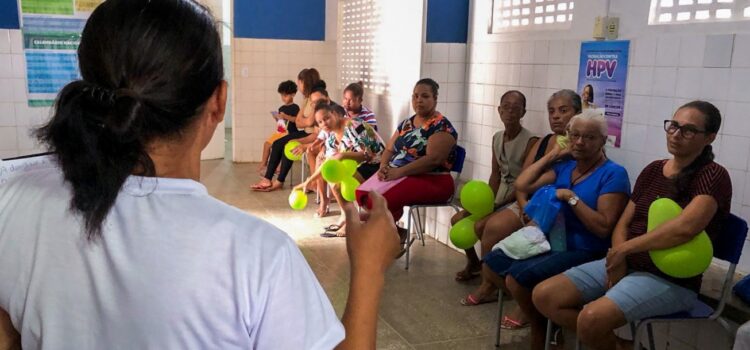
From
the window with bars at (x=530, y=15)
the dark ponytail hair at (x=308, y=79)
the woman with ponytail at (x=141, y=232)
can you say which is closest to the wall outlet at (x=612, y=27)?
the window with bars at (x=530, y=15)

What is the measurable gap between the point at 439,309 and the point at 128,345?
117 inches

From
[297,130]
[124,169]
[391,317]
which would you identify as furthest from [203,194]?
[297,130]

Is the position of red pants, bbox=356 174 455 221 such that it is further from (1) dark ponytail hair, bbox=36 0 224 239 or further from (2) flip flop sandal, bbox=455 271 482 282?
(1) dark ponytail hair, bbox=36 0 224 239

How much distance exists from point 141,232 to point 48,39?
3.94 meters

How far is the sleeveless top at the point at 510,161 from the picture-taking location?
386cm

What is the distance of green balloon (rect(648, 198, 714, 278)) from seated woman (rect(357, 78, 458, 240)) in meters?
1.90

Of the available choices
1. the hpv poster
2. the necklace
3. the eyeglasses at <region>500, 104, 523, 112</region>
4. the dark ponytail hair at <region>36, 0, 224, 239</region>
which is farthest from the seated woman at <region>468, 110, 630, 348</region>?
the dark ponytail hair at <region>36, 0, 224, 239</region>

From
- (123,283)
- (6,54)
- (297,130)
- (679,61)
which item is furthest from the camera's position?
(297,130)

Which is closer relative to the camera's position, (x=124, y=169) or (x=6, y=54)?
(x=124, y=169)

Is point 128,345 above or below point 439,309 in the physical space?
above

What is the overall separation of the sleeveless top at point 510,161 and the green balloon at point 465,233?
249 mm

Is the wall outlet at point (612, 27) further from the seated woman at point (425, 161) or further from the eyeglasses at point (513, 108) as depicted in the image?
the seated woman at point (425, 161)

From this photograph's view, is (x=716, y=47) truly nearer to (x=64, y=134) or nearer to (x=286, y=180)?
(x=64, y=134)

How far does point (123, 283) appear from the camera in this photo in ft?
2.44
